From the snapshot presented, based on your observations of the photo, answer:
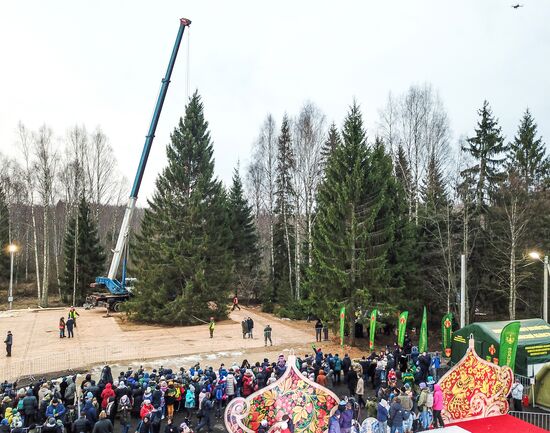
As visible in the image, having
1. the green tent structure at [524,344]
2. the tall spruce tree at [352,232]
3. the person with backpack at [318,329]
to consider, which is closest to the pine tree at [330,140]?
the tall spruce tree at [352,232]

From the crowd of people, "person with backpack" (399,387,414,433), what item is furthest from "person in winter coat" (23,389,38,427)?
"person with backpack" (399,387,414,433)

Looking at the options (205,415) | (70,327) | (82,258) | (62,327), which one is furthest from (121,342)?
(82,258)

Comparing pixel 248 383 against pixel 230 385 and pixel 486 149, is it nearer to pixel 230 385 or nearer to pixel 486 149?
pixel 230 385

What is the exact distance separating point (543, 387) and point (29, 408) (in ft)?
51.1

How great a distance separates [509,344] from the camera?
47.4 ft

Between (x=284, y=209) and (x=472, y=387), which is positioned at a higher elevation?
(x=284, y=209)

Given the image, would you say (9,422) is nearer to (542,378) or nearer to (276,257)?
(542,378)

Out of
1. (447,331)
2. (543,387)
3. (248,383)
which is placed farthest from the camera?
(447,331)

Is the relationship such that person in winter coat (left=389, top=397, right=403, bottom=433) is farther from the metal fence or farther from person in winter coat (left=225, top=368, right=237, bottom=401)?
person in winter coat (left=225, top=368, right=237, bottom=401)

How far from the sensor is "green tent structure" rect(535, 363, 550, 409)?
13438mm

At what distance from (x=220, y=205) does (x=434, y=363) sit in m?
21.3

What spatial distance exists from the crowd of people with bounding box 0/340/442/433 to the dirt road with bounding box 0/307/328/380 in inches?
223

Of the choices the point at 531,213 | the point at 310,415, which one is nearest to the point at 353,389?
the point at 310,415

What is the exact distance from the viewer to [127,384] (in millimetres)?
12516
